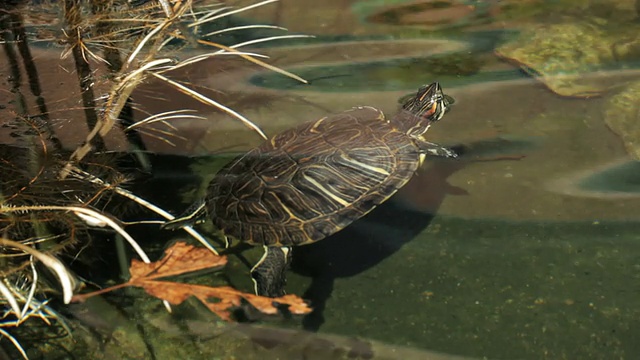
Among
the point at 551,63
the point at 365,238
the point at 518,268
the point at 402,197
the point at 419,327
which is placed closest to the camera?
the point at 419,327

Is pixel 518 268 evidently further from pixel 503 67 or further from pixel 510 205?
pixel 503 67

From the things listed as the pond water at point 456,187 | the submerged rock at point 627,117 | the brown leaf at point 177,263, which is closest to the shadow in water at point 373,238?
the pond water at point 456,187

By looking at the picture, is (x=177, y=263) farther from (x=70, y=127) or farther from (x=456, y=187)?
(x=456, y=187)

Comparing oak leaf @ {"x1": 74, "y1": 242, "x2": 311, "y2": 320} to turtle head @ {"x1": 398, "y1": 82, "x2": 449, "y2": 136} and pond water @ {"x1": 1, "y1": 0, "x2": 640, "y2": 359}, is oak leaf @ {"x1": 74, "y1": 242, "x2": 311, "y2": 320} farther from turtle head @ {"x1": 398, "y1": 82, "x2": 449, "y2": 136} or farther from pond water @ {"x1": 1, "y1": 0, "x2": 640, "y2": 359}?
turtle head @ {"x1": 398, "y1": 82, "x2": 449, "y2": 136}

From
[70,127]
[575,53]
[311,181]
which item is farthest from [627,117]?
[70,127]

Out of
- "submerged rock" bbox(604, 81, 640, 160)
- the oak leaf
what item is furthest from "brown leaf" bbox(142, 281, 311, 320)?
"submerged rock" bbox(604, 81, 640, 160)

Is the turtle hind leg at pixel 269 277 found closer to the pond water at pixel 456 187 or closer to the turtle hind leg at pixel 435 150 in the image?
the pond water at pixel 456 187

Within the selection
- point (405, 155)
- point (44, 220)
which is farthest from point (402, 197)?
point (44, 220)
